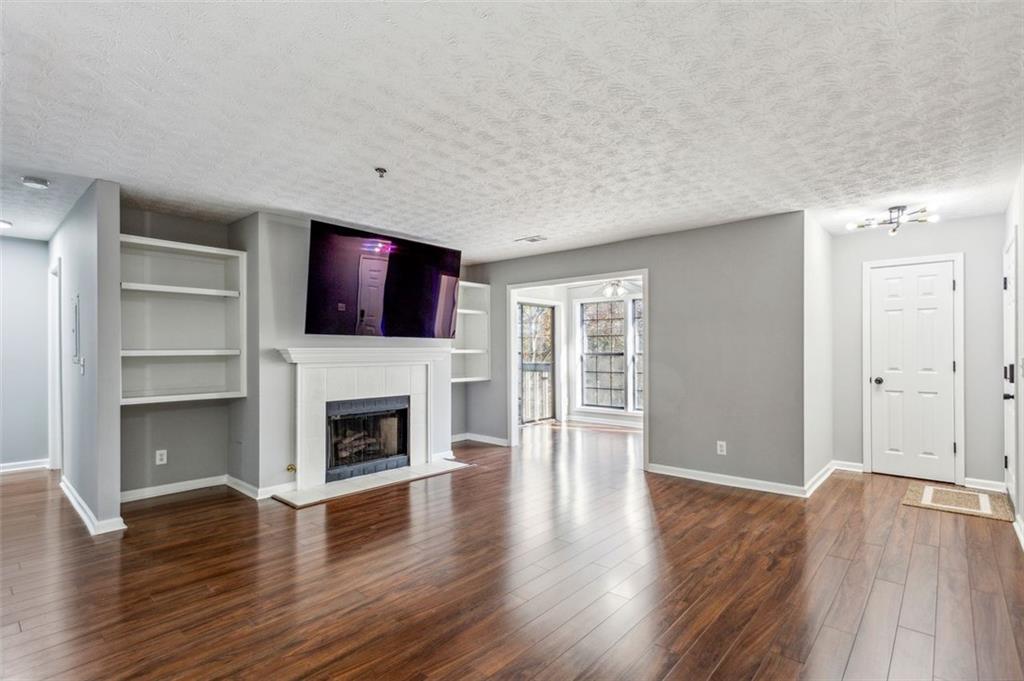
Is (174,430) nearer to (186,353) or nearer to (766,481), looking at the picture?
(186,353)

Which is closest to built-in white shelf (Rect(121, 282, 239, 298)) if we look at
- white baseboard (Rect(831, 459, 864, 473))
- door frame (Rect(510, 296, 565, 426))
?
door frame (Rect(510, 296, 565, 426))

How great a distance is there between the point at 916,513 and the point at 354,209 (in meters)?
5.02

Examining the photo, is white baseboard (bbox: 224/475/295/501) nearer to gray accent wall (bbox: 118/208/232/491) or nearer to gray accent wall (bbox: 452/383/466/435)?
gray accent wall (bbox: 118/208/232/491)

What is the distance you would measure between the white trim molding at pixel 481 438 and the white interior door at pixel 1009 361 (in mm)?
4776

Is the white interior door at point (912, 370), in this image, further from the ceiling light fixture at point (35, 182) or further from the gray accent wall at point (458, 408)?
the ceiling light fixture at point (35, 182)

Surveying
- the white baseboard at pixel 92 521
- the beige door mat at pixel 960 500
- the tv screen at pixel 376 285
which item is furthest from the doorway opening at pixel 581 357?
the white baseboard at pixel 92 521

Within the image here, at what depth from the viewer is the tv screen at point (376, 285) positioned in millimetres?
4598

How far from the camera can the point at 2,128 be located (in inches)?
105

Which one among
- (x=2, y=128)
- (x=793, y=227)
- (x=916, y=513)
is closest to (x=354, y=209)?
(x=2, y=128)

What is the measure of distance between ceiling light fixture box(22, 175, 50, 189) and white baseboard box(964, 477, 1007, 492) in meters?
7.69

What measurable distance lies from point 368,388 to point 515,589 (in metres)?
2.92

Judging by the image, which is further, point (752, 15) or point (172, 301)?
point (172, 301)

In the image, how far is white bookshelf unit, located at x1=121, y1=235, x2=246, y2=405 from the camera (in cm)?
431

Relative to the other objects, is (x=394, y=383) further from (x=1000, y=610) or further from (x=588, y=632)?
(x=1000, y=610)
